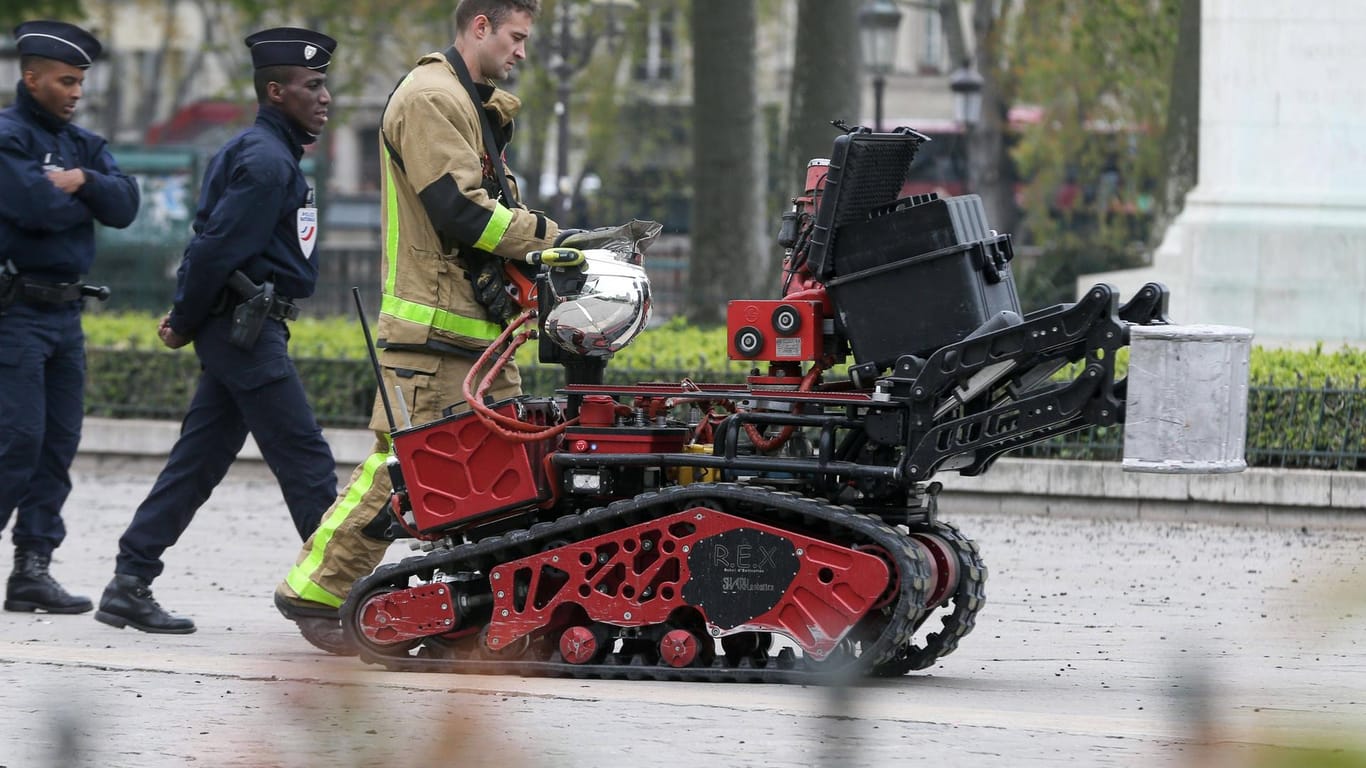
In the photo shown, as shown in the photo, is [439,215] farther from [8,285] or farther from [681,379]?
[681,379]

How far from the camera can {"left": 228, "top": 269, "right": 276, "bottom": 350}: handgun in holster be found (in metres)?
6.47

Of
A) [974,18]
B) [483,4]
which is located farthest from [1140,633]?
[974,18]

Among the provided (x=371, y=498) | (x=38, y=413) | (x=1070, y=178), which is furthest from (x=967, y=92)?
(x=371, y=498)

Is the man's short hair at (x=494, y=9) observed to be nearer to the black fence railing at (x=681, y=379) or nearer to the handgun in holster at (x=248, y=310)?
the handgun in holster at (x=248, y=310)

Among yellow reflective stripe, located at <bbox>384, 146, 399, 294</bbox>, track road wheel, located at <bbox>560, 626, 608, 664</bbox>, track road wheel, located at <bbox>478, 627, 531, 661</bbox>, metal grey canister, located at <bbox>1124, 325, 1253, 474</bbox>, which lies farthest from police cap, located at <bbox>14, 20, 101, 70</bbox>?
metal grey canister, located at <bbox>1124, 325, 1253, 474</bbox>

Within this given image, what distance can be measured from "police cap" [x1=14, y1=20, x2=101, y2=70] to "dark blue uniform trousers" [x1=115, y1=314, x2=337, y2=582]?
122 cm

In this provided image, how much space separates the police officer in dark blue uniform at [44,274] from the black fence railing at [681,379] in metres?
3.52

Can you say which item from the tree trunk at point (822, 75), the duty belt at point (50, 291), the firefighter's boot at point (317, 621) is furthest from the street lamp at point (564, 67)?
the firefighter's boot at point (317, 621)

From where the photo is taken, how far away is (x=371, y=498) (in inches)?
238

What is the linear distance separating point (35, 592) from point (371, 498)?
1.79 meters

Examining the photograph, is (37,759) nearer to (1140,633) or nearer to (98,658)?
(98,658)

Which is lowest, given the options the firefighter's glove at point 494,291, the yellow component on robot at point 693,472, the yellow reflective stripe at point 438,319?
the yellow component on robot at point 693,472

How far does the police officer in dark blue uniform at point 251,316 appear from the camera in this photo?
21.3 feet

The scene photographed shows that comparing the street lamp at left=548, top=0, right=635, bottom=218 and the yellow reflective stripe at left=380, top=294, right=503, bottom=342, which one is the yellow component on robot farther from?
the street lamp at left=548, top=0, right=635, bottom=218
